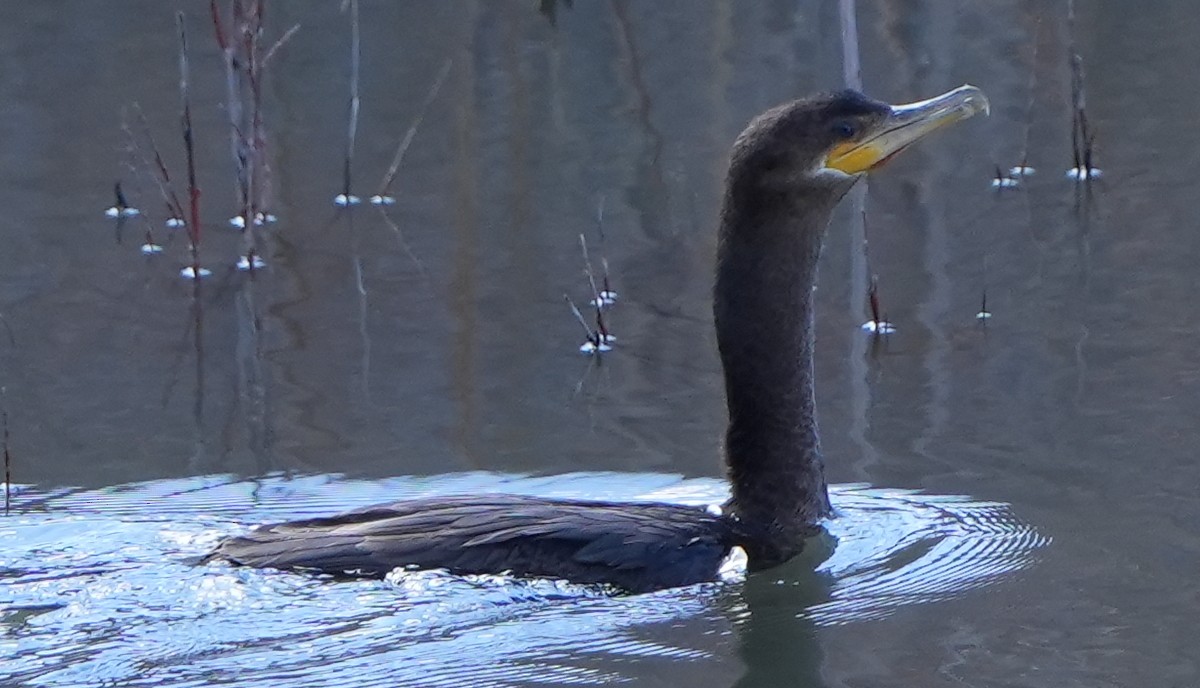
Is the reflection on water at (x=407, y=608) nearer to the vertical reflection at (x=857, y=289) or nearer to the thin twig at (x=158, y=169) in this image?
the vertical reflection at (x=857, y=289)

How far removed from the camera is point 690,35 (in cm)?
1567

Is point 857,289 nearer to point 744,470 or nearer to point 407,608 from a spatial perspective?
point 744,470

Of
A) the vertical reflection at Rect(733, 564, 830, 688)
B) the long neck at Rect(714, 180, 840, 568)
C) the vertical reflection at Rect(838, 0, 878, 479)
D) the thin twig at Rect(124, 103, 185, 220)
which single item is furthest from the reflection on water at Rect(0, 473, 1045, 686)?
the thin twig at Rect(124, 103, 185, 220)

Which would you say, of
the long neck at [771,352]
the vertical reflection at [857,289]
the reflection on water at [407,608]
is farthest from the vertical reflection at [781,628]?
the vertical reflection at [857,289]

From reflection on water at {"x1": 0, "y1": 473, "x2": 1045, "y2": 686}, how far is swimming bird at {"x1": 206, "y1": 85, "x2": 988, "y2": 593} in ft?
0.27

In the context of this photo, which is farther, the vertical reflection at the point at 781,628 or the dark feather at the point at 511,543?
the dark feather at the point at 511,543

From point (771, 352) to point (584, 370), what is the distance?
213cm

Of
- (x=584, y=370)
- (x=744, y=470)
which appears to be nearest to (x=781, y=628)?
(x=744, y=470)

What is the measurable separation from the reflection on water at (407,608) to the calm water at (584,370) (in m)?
0.02

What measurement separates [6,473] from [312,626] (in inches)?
66.7

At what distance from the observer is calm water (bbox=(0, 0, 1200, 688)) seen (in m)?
5.27

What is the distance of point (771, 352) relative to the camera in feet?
19.7

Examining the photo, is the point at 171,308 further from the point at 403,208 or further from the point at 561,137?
the point at 561,137

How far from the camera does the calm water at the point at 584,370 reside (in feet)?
17.3
